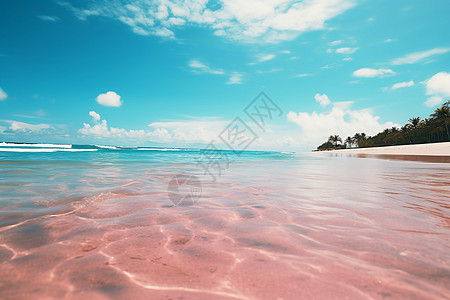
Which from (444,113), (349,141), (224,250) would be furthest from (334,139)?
(224,250)

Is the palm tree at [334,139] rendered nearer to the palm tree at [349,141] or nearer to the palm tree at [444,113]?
the palm tree at [349,141]

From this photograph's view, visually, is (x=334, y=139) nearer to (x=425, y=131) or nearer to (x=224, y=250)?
(x=425, y=131)

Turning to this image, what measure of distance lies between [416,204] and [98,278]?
4.16 m

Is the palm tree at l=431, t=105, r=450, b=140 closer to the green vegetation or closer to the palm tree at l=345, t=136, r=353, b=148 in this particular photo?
the green vegetation

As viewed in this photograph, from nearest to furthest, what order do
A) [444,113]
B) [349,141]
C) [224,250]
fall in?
[224,250]
[444,113]
[349,141]

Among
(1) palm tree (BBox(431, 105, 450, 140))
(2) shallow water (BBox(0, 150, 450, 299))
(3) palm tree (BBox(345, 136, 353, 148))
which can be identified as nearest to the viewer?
(2) shallow water (BBox(0, 150, 450, 299))

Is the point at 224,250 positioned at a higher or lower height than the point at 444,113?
lower

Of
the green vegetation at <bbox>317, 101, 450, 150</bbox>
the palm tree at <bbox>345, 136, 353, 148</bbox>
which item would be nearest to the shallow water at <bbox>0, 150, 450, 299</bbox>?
the green vegetation at <bbox>317, 101, 450, 150</bbox>

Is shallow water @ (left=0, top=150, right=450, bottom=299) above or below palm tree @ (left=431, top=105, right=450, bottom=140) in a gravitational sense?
below

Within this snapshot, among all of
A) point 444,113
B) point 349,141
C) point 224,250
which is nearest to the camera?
point 224,250

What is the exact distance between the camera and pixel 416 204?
3.20 meters

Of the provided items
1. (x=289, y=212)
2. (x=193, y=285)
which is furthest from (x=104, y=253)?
(x=289, y=212)

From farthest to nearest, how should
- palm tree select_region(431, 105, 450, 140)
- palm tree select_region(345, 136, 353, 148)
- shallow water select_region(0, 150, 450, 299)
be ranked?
palm tree select_region(345, 136, 353, 148), palm tree select_region(431, 105, 450, 140), shallow water select_region(0, 150, 450, 299)

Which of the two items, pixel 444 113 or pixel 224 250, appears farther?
pixel 444 113
